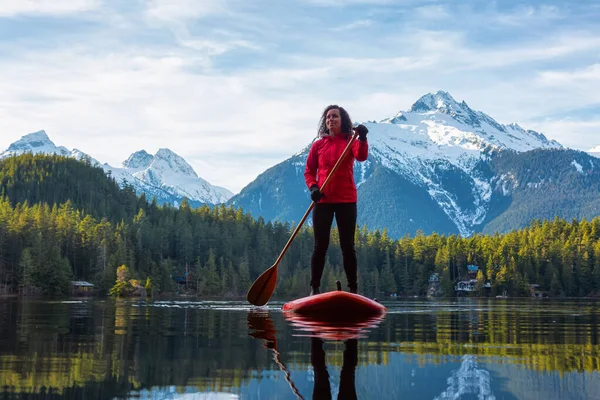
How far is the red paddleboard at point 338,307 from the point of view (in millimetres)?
12344

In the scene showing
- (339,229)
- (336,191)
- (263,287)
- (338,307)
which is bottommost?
(338,307)

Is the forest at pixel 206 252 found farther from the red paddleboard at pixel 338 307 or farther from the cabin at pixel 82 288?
the red paddleboard at pixel 338 307

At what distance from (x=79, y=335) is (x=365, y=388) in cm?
549

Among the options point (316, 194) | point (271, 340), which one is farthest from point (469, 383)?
point (316, 194)

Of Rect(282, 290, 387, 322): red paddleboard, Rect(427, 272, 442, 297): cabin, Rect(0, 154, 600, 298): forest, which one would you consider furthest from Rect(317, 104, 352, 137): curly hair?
Rect(427, 272, 442, 297): cabin

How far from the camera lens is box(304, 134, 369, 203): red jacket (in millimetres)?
13625

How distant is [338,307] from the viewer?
12.5 meters

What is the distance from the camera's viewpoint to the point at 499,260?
149 m

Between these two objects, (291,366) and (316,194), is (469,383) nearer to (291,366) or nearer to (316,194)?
(291,366)

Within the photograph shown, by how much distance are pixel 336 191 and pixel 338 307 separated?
224cm

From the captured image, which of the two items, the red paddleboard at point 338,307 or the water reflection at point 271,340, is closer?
the water reflection at point 271,340

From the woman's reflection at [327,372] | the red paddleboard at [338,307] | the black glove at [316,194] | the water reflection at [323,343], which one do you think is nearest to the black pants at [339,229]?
the black glove at [316,194]

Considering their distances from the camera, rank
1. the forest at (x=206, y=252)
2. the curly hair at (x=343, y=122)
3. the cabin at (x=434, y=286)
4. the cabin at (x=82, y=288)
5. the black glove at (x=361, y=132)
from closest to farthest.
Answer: the black glove at (x=361, y=132) < the curly hair at (x=343, y=122) < the cabin at (x=82, y=288) < the forest at (x=206, y=252) < the cabin at (x=434, y=286)

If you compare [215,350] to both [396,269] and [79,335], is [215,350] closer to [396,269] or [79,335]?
[79,335]
